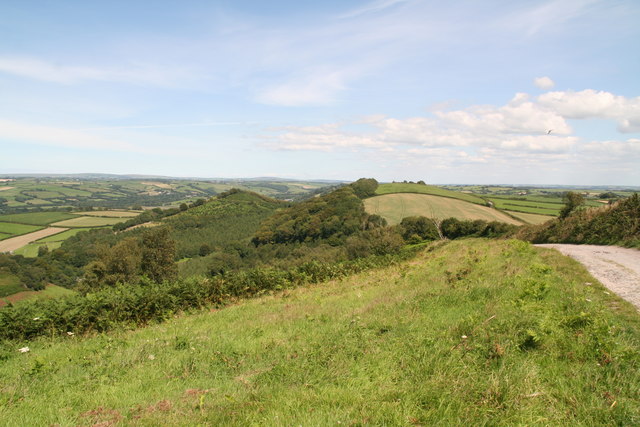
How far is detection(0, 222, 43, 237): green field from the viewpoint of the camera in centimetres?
11431

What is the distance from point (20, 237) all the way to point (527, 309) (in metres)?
147

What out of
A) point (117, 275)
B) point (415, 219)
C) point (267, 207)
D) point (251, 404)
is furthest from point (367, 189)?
point (251, 404)

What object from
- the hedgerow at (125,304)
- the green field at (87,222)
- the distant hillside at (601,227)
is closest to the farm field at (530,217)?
the distant hillside at (601,227)

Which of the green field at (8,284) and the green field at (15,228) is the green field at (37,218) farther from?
the green field at (8,284)

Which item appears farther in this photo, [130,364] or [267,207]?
[267,207]

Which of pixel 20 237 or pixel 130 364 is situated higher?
pixel 130 364

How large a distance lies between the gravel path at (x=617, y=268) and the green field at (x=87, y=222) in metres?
158

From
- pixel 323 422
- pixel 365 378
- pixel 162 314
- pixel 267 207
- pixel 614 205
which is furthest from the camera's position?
pixel 267 207

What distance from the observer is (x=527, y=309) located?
25.1 ft

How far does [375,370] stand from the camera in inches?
219

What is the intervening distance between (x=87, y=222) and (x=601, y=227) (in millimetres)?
166715

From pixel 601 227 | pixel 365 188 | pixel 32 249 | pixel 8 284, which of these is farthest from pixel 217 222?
pixel 601 227

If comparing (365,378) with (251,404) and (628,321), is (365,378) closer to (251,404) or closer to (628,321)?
(251,404)

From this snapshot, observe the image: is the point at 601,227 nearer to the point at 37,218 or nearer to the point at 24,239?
the point at 24,239
